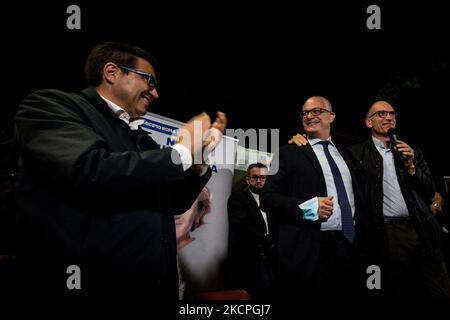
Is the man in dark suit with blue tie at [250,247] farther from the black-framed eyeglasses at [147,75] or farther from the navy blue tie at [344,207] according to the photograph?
the black-framed eyeglasses at [147,75]

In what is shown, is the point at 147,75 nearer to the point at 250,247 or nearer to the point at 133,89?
the point at 133,89

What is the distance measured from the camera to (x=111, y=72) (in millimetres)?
2049

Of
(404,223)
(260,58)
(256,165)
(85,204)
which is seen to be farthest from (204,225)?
(260,58)

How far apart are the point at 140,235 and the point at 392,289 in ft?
9.83

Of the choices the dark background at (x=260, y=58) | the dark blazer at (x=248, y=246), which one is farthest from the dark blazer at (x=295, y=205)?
the dark background at (x=260, y=58)

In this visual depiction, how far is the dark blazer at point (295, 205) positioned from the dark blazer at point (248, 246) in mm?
1599

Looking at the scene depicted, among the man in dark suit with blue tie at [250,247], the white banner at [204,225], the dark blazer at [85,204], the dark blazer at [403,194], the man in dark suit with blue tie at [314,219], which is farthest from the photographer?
the man in dark suit with blue tie at [250,247]

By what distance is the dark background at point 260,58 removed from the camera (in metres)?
5.11

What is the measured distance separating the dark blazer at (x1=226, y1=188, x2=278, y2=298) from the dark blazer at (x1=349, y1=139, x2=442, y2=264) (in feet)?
5.25

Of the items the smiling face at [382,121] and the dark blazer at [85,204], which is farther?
the smiling face at [382,121]

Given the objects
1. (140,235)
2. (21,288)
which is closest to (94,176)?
(140,235)

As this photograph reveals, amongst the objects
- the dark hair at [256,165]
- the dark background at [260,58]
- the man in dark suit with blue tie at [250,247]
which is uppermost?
the dark background at [260,58]

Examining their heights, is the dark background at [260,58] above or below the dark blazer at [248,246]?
above

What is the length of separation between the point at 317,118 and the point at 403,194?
1.20m
